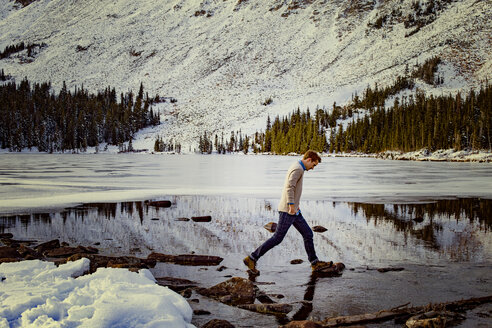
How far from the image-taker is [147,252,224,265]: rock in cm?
800

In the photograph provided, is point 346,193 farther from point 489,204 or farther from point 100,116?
point 100,116

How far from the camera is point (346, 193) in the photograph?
1961 cm

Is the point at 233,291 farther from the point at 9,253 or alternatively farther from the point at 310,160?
the point at 9,253

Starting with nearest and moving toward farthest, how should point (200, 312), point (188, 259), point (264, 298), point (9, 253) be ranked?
point (200, 312)
point (264, 298)
point (9, 253)
point (188, 259)

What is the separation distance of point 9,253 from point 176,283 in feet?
11.9

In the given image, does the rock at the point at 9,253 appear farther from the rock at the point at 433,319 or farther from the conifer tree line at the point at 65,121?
the conifer tree line at the point at 65,121

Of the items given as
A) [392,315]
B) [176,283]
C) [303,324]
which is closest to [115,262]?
[176,283]

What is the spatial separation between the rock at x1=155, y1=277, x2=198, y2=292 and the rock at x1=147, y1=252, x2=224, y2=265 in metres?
1.15

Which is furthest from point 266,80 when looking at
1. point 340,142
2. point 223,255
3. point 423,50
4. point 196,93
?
point 223,255

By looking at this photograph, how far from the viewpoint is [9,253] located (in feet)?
25.4

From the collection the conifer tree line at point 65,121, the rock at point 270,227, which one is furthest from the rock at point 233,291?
the conifer tree line at point 65,121

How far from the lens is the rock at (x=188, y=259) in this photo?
800 centimetres

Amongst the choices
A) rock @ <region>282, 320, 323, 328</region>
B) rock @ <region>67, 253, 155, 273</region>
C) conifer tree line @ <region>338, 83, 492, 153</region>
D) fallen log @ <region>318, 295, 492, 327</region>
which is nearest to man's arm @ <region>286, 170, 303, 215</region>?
fallen log @ <region>318, 295, 492, 327</region>

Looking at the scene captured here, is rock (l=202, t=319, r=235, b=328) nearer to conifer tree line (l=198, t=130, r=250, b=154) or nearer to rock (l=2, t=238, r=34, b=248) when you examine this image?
rock (l=2, t=238, r=34, b=248)
